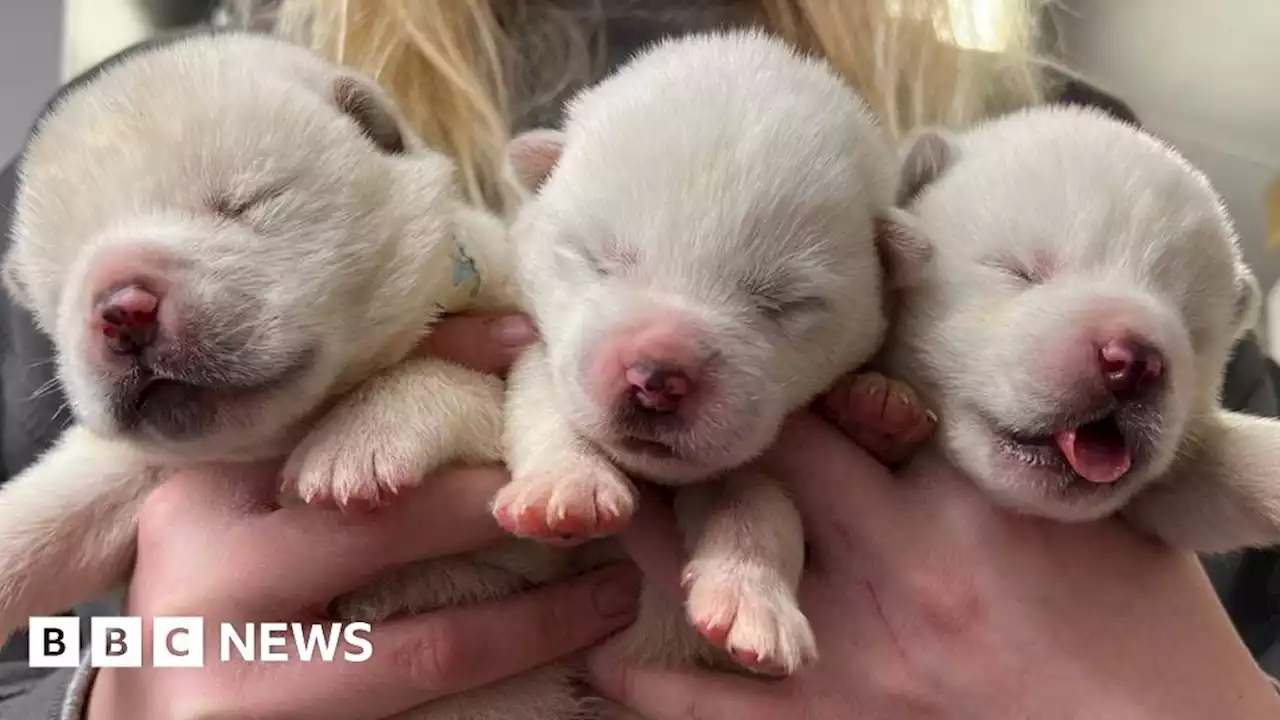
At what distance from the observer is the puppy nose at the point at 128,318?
0.92 m

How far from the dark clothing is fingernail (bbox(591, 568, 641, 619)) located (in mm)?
704

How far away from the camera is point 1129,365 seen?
952 mm

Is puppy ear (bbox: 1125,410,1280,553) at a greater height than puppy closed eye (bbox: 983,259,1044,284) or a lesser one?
lesser

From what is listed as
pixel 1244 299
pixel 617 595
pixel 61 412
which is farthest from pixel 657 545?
pixel 61 412

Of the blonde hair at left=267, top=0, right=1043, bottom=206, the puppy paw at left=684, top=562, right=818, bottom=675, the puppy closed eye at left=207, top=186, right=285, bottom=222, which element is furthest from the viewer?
the blonde hair at left=267, top=0, right=1043, bottom=206

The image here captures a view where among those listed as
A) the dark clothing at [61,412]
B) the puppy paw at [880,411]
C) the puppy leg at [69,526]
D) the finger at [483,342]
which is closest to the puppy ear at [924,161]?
the puppy paw at [880,411]

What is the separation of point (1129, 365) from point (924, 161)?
1.22 ft

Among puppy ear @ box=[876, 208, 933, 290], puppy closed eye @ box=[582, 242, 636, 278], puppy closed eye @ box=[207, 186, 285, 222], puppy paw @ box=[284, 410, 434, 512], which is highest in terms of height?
puppy ear @ box=[876, 208, 933, 290]

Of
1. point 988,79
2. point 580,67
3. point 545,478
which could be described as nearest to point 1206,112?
point 988,79

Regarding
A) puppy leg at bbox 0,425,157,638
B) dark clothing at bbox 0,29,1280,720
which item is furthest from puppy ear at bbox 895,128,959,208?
puppy leg at bbox 0,425,157,638

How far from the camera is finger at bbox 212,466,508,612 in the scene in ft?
3.54

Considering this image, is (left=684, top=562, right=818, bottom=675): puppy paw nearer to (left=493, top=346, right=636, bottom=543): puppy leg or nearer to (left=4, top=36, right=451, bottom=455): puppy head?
(left=493, top=346, right=636, bottom=543): puppy leg

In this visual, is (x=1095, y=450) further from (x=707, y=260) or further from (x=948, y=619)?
(x=707, y=260)

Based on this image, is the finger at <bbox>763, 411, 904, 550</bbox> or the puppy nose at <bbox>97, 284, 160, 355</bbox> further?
the finger at <bbox>763, 411, 904, 550</bbox>
